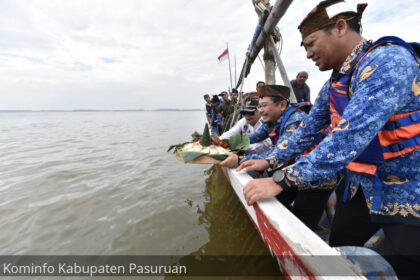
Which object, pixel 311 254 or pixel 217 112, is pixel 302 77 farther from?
pixel 217 112

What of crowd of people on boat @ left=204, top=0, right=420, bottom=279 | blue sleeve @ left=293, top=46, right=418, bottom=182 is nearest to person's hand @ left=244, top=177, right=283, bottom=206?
crowd of people on boat @ left=204, top=0, right=420, bottom=279

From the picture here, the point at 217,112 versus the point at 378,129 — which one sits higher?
the point at 378,129

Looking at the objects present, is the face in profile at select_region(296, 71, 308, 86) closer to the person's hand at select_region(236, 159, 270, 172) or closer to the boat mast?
the boat mast

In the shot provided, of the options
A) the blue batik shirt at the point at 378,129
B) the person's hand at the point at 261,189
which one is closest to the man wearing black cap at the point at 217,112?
the person's hand at the point at 261,189

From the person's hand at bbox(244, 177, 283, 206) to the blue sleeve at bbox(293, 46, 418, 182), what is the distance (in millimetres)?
278

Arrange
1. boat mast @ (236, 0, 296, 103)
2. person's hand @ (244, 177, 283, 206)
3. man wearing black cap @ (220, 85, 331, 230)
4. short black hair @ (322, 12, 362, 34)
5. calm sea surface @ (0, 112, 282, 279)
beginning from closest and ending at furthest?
short black hair @ (322, 12, 362, 34) < person's hand @ (244, 177, 283, 206) < man wearing black cap @ (220, 85, 331, 230) < calm sea surface @ (0, 112, 282, 279) < boat mast @ (236, 0, 296, 103)

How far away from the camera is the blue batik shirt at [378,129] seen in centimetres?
82

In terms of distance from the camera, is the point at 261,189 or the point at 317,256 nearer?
the point at 317,256

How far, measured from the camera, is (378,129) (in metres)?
0.84

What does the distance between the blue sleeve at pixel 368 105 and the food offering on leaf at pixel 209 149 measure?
1.42 m

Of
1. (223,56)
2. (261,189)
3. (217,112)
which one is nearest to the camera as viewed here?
(261,189)

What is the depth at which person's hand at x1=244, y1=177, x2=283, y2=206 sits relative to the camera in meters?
1.20

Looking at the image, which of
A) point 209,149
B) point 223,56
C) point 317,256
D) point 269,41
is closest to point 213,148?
point 209,149

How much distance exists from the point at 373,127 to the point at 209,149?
1.86m
